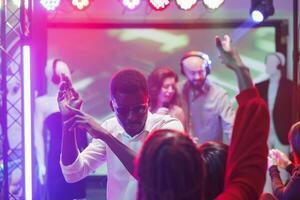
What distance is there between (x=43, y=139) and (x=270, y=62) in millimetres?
3040

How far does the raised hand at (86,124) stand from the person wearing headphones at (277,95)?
514cm

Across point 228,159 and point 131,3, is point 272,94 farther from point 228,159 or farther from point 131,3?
point 228,159

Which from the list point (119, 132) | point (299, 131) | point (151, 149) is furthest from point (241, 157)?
point (299, 131)

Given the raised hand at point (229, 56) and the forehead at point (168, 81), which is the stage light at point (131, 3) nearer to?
the forehead at point (168, 81)

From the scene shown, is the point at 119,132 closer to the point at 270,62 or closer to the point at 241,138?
the point at 241,138

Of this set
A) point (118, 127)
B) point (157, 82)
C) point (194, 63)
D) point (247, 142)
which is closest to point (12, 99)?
point (157, 82)

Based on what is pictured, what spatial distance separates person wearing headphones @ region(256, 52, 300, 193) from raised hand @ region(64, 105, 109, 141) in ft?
16.9

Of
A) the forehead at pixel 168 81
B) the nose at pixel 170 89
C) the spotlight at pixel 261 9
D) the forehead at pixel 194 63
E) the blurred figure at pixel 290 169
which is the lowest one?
the blurred figure at pixel 290 169

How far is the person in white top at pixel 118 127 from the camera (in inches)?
91.1

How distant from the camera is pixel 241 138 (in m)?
1.56

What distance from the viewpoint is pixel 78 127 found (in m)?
2.21

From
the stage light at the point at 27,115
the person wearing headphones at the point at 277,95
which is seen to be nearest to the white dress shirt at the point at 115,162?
the stage light at the point at 27,115

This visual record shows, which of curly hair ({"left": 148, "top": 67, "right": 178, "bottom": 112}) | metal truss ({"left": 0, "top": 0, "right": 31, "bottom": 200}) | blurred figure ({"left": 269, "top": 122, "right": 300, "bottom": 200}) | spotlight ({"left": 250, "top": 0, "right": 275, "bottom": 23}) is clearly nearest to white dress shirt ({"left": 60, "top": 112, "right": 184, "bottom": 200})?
blurred figure ({"left": 269, "top": 122, "right": 300, "bottom": 200})

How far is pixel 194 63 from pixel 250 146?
4.43 meters
